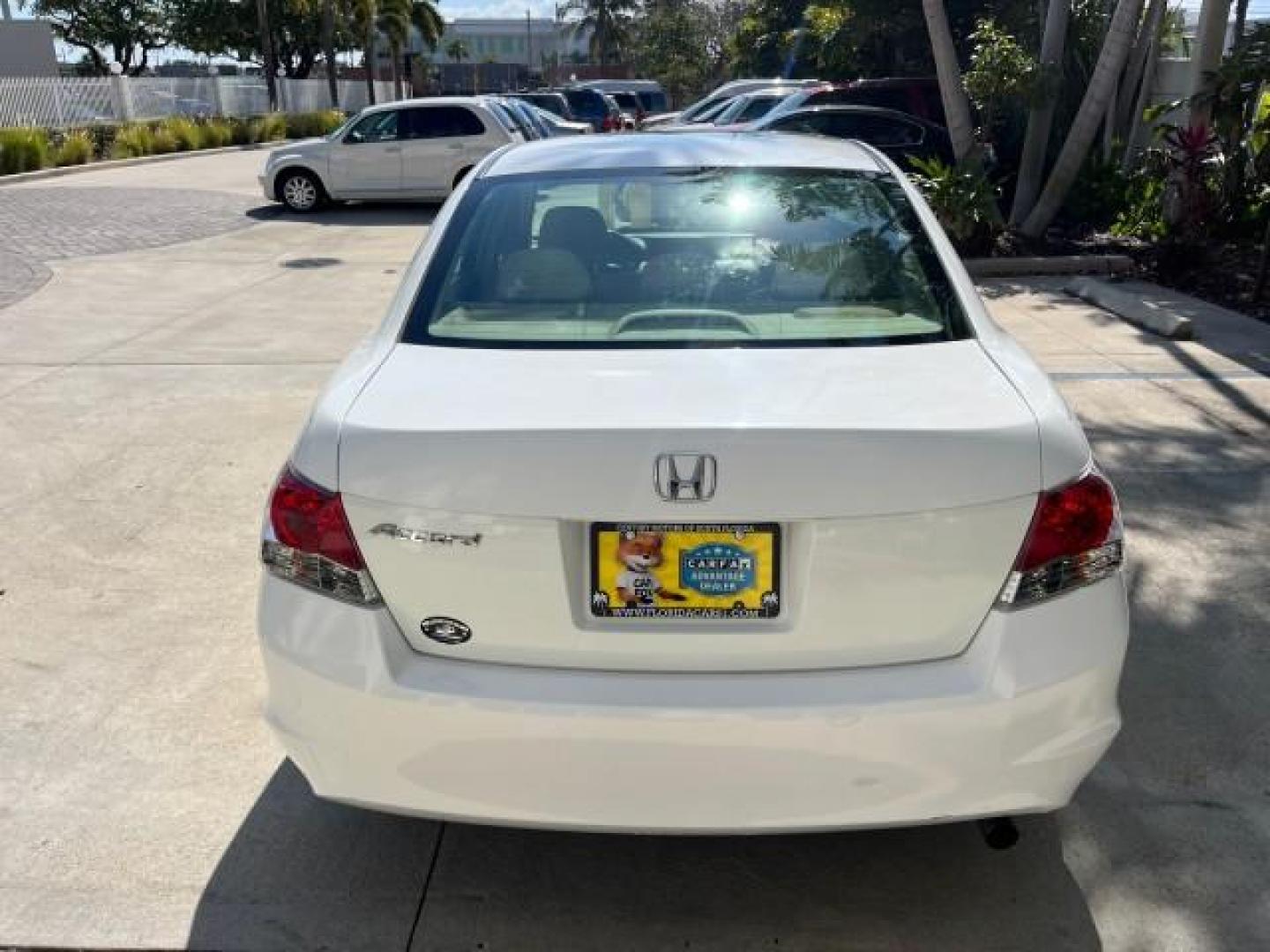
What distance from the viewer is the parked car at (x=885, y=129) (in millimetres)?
12656

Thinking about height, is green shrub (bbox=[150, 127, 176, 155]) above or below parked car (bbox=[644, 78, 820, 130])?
below

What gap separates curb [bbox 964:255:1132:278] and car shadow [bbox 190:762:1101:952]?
905cm

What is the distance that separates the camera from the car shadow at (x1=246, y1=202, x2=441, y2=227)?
1598 centimetres

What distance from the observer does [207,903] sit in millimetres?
2680

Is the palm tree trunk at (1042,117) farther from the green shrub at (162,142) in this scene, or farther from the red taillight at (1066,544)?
the green shrub at (162,142)

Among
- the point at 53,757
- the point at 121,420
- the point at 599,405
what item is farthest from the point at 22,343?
the point at 599,405

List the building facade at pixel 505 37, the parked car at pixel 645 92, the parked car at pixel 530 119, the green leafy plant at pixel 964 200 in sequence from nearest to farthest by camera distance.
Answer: the green leafy plant at pixel 964 200 < the parked car at pixel 530 119 < the parked car at pixel 645 92 < the building facade at pixel 505 37

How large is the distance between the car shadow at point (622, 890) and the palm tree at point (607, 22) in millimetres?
80110

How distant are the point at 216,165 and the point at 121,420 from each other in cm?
1986

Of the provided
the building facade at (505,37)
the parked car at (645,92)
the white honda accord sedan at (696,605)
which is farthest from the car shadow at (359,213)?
the building facade at (505,37)

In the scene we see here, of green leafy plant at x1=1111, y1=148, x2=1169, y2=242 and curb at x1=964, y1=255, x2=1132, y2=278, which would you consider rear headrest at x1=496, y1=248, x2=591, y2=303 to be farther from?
green leafy plant at x1=1111, y1=148, x2=1169, y2=242

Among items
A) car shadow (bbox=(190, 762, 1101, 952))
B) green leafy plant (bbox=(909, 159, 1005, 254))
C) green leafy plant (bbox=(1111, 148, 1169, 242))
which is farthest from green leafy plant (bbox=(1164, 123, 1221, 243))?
car shadow (bbox=(190, 762, 1101, 952))

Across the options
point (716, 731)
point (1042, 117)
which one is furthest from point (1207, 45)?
point (716, 731)

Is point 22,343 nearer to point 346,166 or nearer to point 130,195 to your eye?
point 346,166
